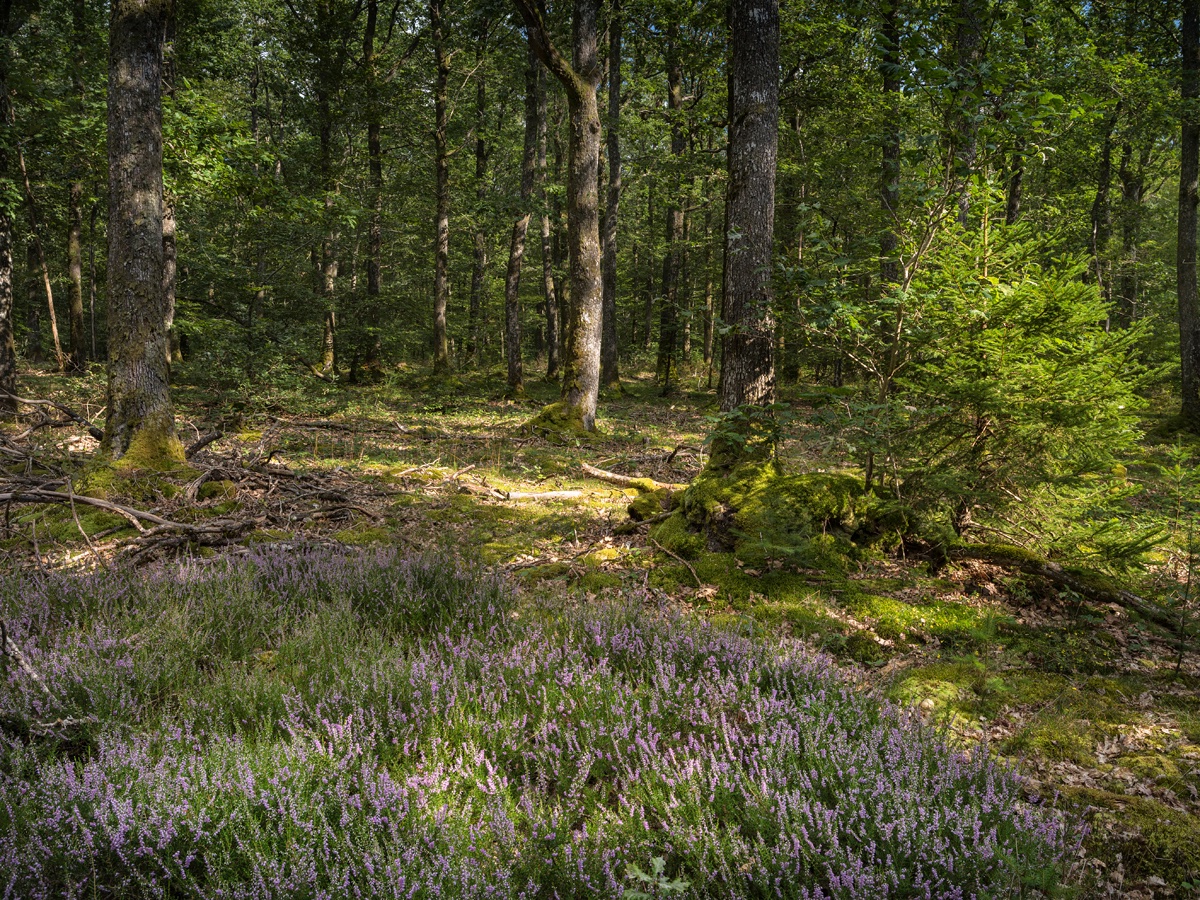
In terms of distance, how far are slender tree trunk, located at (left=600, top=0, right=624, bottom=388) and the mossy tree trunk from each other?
6.59m

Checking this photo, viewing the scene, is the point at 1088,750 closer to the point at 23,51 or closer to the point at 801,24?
the point at 801,24

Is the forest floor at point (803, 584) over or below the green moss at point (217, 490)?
below

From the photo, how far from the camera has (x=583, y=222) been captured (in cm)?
1139

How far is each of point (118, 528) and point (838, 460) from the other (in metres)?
10.0

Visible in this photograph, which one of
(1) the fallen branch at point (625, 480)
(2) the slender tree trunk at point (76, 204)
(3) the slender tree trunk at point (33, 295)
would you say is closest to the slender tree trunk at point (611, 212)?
(1) the fallen branch at point (625, 480)

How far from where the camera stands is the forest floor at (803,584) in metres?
2.75

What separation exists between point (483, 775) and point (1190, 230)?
20.1 meters

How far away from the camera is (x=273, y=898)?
1.83 metres

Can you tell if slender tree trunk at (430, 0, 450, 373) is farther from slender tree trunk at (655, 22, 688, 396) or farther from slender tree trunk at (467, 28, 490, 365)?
slender tree trunk at (655, 22, 688, 396)

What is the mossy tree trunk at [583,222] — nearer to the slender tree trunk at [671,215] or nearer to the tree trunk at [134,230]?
the slender tree trunk at [671,215]

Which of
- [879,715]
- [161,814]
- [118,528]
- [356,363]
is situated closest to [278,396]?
[118,528]

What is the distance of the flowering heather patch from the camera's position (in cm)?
187

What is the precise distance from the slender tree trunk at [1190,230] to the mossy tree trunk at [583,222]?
1377 cm

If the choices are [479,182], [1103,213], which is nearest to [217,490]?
[479,182]
